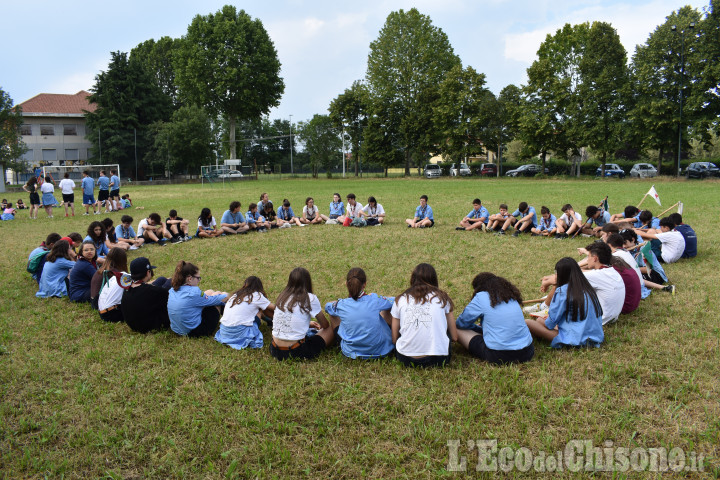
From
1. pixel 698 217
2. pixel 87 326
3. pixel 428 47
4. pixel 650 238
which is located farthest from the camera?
pixel 428 47

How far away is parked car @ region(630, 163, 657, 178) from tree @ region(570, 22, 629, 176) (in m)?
3.31

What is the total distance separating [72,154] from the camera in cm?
5519

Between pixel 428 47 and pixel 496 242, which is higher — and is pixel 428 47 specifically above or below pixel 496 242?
above

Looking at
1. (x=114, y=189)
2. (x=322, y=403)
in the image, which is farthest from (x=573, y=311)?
(x=114, y=189)

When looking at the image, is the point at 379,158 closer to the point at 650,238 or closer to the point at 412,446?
the point at 650,238

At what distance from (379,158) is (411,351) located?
50.5 metres

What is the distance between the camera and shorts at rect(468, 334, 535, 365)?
4.89 m

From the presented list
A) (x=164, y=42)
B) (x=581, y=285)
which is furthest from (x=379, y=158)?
(x=581, y=285)

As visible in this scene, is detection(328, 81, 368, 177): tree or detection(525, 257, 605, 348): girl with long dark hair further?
detection(328, 81, 368, 177): tree

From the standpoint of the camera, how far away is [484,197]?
78.9 ft

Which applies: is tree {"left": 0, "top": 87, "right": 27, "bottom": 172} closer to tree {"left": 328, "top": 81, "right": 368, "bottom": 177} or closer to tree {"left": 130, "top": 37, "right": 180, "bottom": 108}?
tree {"left": 130, "top": 37, "right": 180, "bottom": 108}

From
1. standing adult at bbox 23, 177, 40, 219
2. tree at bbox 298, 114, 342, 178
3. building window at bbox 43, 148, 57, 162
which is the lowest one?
standing adult at bbox 23, 177, 40, 219

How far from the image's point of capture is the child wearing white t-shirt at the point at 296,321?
5086 mm

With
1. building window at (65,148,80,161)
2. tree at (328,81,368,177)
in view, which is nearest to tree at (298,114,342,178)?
tree at (328,81,368,177)
